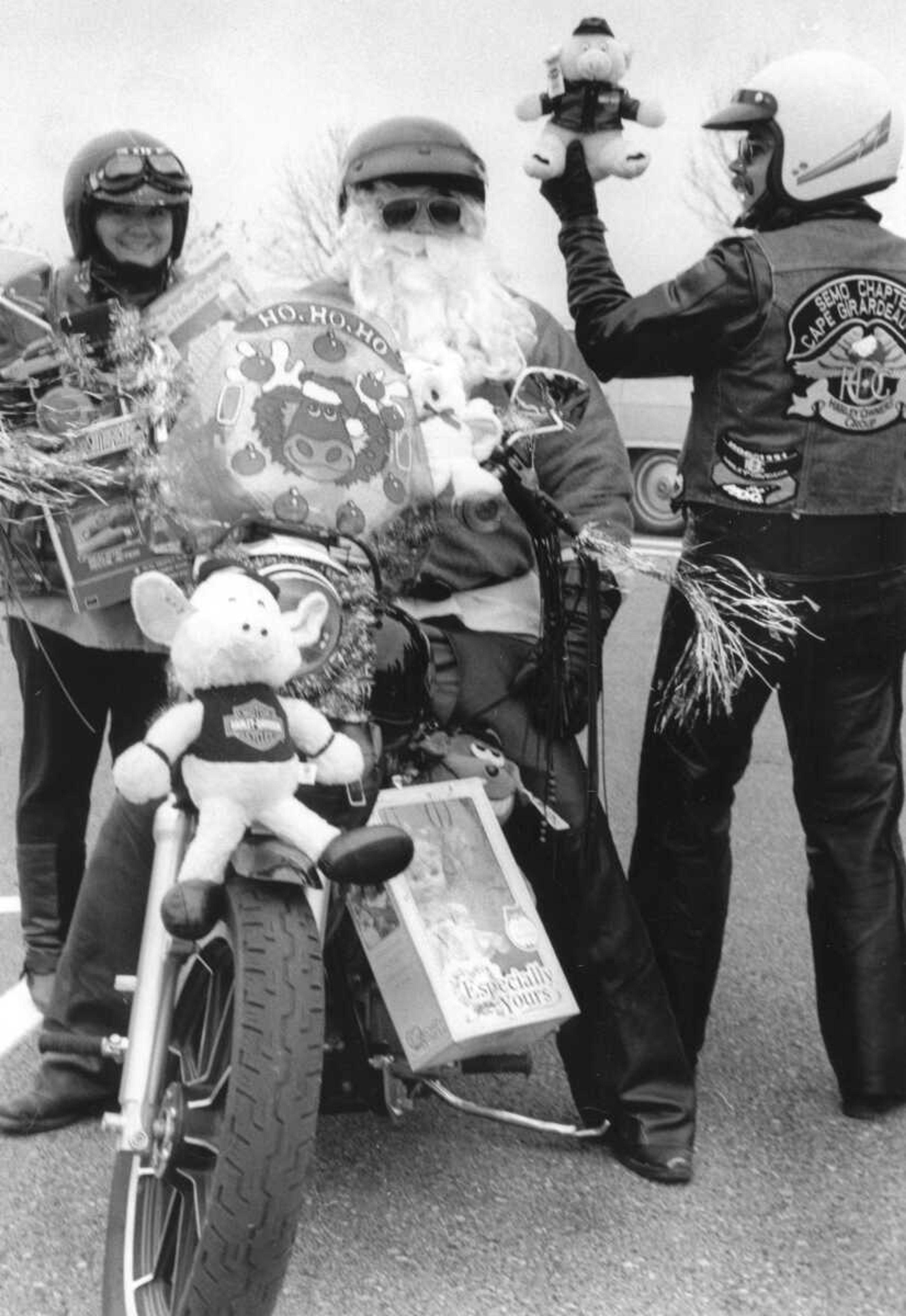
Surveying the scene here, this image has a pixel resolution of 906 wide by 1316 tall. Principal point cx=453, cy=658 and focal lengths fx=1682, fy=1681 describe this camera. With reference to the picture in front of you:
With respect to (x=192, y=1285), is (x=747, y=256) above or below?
above

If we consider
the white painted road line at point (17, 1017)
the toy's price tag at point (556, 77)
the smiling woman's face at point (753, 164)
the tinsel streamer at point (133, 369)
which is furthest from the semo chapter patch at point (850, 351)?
the white painted road line at point (17, 1017)

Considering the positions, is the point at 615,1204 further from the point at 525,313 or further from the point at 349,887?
the point at 525,313

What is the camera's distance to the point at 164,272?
137 inches

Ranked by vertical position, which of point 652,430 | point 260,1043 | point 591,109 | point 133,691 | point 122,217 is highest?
point 591,109

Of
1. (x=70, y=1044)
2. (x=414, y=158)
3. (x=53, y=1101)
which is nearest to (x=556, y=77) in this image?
(x=414, y=158)

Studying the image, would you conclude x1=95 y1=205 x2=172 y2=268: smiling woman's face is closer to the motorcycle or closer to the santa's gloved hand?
the santa's gloved hand

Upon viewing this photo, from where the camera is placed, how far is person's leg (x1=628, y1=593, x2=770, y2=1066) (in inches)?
133

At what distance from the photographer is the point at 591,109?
3.13m

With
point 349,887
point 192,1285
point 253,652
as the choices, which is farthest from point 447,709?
point 192,1285

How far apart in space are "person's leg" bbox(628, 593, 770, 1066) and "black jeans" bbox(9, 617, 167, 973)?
1.04m

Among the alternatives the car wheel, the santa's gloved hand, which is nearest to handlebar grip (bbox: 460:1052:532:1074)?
the santa's gloved hand

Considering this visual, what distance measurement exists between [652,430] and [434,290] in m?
12.9

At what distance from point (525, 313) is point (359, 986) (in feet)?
4.17

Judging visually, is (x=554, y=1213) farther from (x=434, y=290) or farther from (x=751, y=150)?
(x=751, y=150)
